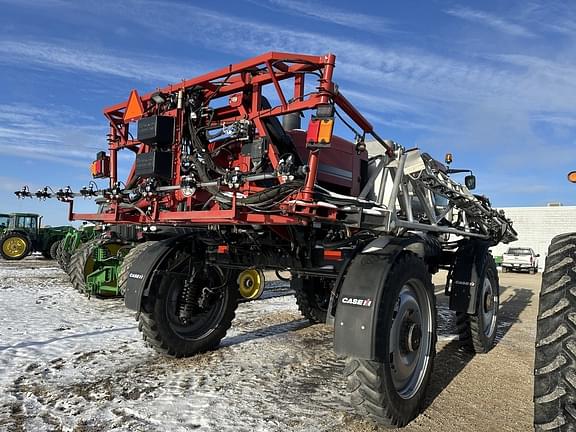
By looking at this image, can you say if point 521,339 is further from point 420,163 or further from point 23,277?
point 23,277

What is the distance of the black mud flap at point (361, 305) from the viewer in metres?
3.59

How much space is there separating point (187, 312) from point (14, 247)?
1920 centimetres

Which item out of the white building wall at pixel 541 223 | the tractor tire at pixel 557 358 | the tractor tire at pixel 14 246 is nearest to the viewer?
the tractor tire at pixel 557 358

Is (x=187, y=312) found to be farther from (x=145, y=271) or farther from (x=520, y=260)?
(x=520, y=260)

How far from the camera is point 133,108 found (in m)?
4.78

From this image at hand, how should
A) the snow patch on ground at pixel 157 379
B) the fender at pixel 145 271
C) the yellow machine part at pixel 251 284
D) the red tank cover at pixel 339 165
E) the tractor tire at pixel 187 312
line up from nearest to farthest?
the snow patch on ground at pixel 157 379, the red tank cover at pixel 339 165, the fender at pixel 145 271, the tractor tire at pixel 187 312, the yellow machine part at pixel 251 284

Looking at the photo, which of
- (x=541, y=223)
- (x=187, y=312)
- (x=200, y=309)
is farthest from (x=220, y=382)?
(x=541, y=223)

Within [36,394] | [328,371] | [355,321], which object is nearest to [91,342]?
[36,394]

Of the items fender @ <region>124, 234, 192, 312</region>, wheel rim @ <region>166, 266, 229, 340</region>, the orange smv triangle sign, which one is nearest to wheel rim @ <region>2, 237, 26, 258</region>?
wheel rim @ <region>166, 266, 229, 340</region>

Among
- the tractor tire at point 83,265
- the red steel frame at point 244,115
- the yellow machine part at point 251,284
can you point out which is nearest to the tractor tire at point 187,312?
the red steel frame at point 244,115

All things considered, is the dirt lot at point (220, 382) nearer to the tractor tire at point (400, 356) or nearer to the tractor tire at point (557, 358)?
the tractor tire at point (400, 356)

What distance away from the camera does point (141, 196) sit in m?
4.76

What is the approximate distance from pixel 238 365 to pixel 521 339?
15.4ft

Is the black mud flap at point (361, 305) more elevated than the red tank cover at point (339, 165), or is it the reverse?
the red tank cover at point (339, 165)
